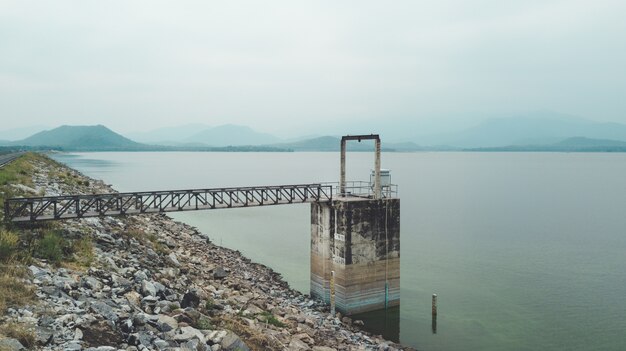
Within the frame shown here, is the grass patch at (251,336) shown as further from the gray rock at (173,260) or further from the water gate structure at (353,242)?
the water gate structure at (353,242)

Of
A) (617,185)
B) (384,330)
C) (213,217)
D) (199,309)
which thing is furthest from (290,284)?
(617,185)

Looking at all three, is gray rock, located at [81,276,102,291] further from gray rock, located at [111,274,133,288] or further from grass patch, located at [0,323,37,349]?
grass patch, located at [0,323,37,349]

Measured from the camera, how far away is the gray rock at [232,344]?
13711mm

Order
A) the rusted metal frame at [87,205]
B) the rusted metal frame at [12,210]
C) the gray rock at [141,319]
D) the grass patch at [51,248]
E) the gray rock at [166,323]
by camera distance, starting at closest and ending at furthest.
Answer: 1. the gray rock at [141,319]
2. the gray rock at [166,323]
3. the grass patch at [51,248]
4. the rusted metal frame at [12,210]
5. the rusted metal frame at [87,205]

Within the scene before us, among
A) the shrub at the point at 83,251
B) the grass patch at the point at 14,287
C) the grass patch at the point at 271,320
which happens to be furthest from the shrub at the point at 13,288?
the grass patch at the point at 271,320

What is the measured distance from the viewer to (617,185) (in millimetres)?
108375

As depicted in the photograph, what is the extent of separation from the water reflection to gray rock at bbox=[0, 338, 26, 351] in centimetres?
1801

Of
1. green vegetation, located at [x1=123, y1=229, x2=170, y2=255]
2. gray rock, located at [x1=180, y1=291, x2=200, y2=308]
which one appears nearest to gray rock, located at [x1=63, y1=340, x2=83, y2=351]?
gray rock, located at [x1=180, y1=291, x2=200, y2=308]

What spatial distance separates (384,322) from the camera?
2625 centimetres

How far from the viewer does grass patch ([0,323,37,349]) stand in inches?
430

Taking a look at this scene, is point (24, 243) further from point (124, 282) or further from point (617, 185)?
point (617, 185)

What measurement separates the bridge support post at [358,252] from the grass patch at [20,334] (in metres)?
17.0

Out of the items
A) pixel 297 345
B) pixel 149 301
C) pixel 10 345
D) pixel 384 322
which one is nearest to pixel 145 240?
pixel 149 301

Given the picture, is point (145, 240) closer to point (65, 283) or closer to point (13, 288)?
point (65, 283)
